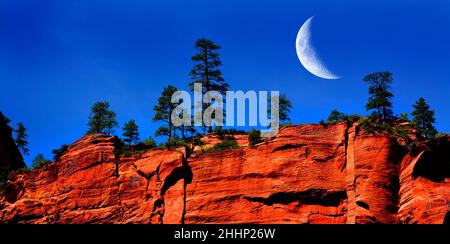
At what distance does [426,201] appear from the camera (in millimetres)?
52281

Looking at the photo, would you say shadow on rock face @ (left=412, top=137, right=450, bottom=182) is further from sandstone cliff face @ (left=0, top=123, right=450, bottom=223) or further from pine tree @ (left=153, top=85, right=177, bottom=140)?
pine tree @ (left=153, top=85, right=177, bottom=140)

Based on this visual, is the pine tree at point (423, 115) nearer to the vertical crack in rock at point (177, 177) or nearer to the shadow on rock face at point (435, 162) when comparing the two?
the shadow on rock face at point (435, 162)

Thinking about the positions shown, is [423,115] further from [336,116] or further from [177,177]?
[177,177]

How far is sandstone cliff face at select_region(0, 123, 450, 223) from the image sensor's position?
54.2 metres

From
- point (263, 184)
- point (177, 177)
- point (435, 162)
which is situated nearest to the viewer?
point (435, 162)

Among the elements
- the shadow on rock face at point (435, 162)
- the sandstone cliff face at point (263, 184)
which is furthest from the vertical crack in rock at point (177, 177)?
the shadow on rock face at point (435, 162)

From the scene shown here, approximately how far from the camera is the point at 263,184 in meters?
56.6

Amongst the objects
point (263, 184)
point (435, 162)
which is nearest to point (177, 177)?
point (263, 184)

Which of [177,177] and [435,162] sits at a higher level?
[435,162]

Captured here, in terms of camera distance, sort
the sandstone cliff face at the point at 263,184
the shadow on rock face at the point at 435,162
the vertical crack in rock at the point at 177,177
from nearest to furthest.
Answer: the sandstone cliff face at the point at 263,184
the shadow on rock face at the point at 435,162
the vertical crack in rock at the point at 177,177

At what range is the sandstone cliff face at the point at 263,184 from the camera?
54.2 metres

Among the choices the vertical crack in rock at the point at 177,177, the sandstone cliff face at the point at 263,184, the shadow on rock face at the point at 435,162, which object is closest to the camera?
the sandstone cliff face at the point at 263,184

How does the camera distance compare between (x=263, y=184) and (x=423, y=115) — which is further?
(x=423, y=115)
